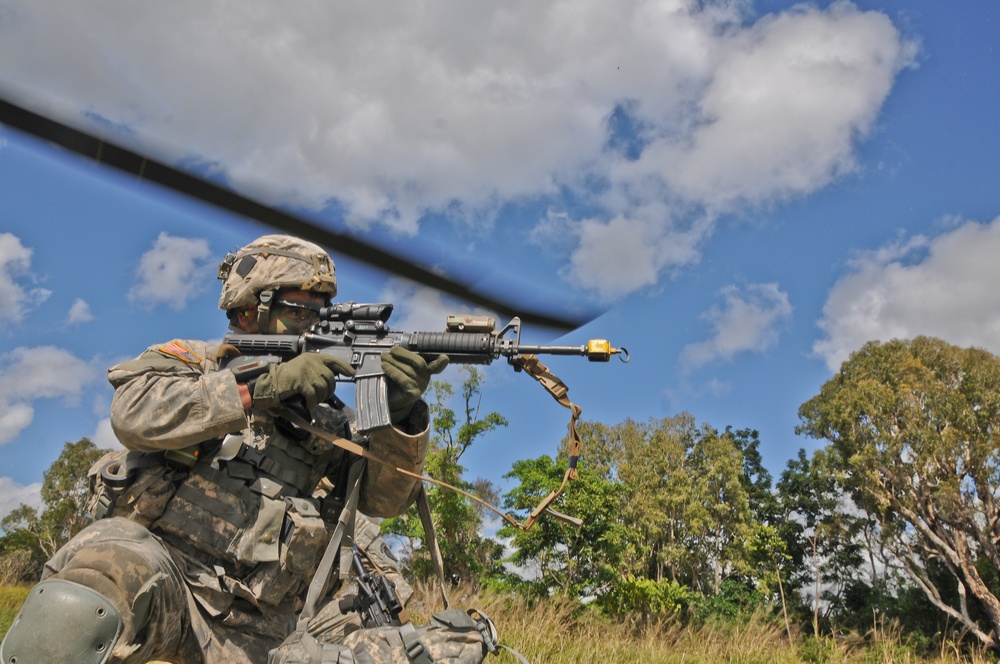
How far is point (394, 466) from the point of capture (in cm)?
403

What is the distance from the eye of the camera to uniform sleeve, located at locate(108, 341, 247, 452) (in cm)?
340

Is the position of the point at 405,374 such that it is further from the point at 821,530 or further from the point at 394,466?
the point at 821,530

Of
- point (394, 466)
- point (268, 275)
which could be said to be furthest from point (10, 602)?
point (394, 466)

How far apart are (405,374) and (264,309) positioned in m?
0.99

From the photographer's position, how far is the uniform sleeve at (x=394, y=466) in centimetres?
400

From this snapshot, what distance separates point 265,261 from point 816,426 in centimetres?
3060

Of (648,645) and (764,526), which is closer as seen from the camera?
(648,645)

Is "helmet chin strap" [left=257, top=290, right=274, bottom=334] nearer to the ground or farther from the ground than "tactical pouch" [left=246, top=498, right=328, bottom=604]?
farther from the ground

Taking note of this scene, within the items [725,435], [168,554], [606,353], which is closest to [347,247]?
[606,353]

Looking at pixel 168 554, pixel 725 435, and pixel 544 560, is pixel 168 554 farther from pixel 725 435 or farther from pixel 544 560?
pixel 725 435

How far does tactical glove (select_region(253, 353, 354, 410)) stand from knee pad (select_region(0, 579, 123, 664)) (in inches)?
42.6

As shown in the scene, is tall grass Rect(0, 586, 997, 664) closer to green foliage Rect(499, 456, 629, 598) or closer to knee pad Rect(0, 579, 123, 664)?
knee pad Rect(0, 579, 123, 664)

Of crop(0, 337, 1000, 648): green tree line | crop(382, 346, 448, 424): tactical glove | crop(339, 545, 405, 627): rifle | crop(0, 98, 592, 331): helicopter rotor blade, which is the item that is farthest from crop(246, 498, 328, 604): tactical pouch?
crop(0, 337, 1000, 648): green tree line

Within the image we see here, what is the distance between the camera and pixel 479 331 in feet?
13.1
